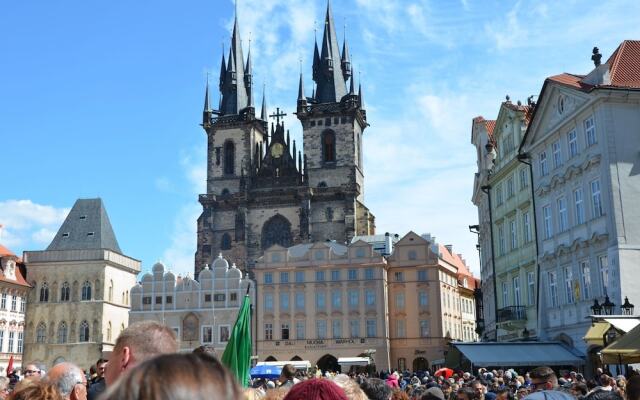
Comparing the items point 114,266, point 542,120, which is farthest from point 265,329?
point 542,120

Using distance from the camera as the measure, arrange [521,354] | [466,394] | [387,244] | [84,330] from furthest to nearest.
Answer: [387,244]
[84,330]
[521,354]
[466,394]

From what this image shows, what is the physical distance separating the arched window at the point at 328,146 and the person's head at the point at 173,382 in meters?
68.4

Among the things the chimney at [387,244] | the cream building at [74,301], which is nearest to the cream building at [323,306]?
the chimney at [387,244]

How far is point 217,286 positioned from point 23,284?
50.8ft

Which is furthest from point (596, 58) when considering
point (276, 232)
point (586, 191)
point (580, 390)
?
point (276, 232)

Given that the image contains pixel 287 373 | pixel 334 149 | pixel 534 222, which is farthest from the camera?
pixel 334 149

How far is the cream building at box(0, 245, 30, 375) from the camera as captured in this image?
57.2m

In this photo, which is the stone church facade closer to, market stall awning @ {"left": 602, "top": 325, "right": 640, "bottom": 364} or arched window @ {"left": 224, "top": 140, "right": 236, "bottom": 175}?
arched window @ {"left": 224, "top": 140, "right": 236, "bottom": 175}

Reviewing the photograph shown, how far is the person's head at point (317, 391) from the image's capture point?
2.83m

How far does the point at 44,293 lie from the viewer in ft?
202

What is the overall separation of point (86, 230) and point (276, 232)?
649 inches

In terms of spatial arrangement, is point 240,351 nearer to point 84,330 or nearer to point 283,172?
point 84,330

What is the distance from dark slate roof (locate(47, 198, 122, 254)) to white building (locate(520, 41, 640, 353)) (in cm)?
4428

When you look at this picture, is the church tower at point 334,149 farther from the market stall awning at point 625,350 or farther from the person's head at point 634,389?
the person's head at point 634,389
